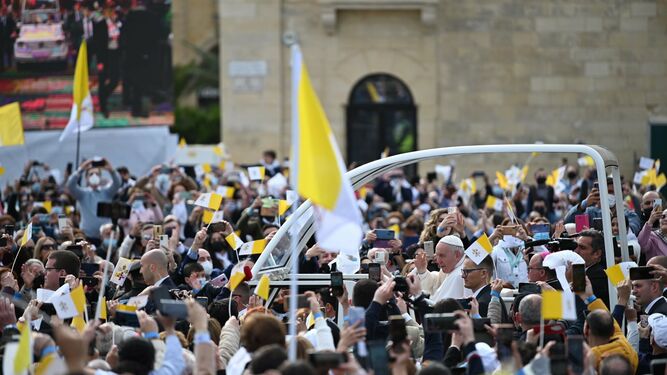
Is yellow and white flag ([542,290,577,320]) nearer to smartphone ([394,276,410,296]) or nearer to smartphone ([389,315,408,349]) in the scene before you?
smartphone ([389,315,408,349])

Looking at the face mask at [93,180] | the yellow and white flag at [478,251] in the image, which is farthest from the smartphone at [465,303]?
the face mask at [93,180]

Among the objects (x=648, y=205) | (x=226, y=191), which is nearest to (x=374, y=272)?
(x=648, y=205)

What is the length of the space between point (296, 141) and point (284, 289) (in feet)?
12.0

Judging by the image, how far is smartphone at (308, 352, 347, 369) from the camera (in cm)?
700

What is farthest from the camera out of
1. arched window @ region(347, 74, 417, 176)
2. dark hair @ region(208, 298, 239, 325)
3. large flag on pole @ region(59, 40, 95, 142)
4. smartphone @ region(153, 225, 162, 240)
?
arched window @ region(347, 74, 417, 176)

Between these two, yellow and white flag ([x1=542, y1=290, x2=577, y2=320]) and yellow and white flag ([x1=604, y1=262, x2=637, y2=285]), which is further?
yellow and white flag ([x1=604, y1=262, x2=637, y2=285])

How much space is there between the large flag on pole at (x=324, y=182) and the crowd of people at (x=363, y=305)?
619 millimetres

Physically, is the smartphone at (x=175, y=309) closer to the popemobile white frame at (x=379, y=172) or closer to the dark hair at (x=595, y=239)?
the popemobile white frame at (x=379, y=172)

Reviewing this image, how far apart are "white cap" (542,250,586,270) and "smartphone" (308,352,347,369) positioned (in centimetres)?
344

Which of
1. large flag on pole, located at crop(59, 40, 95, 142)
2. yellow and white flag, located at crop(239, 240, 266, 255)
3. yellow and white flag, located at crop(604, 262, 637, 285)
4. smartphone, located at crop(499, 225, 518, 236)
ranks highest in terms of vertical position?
large flag on pole, located at crop(59, 40, 95, 142)

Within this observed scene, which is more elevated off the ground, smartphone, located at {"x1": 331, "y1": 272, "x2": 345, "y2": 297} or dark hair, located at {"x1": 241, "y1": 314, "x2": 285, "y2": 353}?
dark hair, located at {"x1": 241, "y1": 314, "x2": 285, "y2": 353}

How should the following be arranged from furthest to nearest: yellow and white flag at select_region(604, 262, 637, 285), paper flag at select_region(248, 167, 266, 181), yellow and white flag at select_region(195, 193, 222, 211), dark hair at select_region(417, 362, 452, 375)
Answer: paper flag at select_region(248, 167, 266, 181), yellow and white flag at select_region(195, 193, 222, 211), yellow and white flag at select_region(604, 262, 637, 285), dark hair at select_region(417, 362, 452, 375)

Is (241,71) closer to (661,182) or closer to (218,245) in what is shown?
(661,182)

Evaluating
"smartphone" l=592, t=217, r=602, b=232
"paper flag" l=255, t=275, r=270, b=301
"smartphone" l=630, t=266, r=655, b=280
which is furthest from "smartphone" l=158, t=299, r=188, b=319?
"smartphone" l=592, t=217, r=602, b=232
